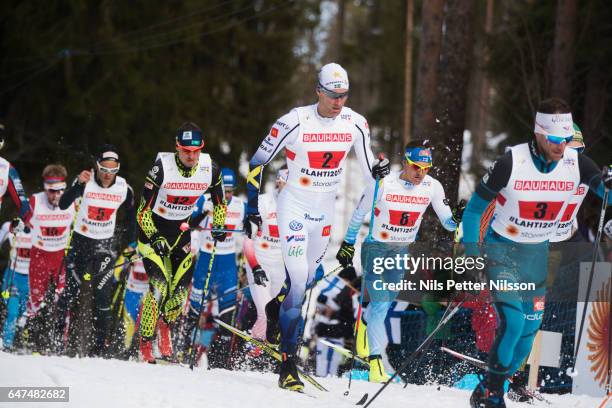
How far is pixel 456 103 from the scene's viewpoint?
12.7m

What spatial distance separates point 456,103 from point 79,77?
32.6ft

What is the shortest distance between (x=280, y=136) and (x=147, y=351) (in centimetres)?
285

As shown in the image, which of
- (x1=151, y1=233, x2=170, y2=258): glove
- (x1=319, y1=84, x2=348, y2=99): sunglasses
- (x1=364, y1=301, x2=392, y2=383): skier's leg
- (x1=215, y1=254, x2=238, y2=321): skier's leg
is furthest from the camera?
(x1=215, y1=254, x2=238, y2=321): skier's leg

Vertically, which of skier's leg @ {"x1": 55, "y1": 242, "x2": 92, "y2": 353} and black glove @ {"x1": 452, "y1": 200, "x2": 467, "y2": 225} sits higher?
black glove @ {"x1": 452, "y1": 200, "x2": 467, "y2": 225}

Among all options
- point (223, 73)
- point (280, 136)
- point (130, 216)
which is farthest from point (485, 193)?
point (223, 73)

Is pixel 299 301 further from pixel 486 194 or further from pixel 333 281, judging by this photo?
pixel 333 281

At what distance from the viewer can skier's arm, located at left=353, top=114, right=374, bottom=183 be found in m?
7.59

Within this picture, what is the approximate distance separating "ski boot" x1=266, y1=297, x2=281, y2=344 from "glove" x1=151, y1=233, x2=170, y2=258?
1.15 m

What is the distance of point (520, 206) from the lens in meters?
6.36

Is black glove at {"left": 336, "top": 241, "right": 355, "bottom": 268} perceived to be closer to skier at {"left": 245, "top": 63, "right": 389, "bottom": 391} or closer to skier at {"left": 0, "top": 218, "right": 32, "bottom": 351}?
skier at {"left": 245, "top": 63, "right": 389, "bottom": 391}

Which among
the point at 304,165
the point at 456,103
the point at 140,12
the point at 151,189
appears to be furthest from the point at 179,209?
the point at 140,12

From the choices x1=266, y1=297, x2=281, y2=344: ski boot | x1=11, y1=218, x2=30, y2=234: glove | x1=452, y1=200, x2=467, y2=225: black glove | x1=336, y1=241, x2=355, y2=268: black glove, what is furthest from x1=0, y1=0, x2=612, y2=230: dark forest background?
x1=11, y1=218, x2=30, y2=234: glove

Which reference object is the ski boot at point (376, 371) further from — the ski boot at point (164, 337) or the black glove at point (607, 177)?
the black glove at point (607, 177)

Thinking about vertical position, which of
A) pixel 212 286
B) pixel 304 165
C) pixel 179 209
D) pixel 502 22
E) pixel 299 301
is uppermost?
pixel 502 22
